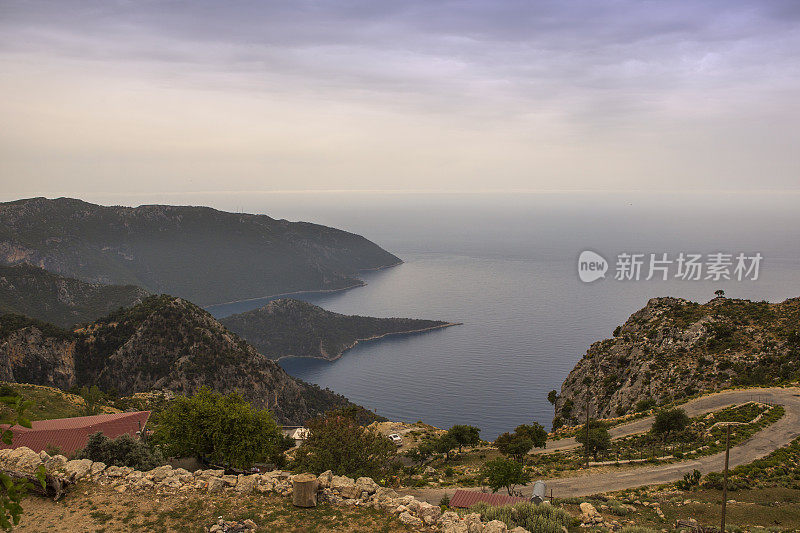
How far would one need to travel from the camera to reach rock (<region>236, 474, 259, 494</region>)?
51.4ft

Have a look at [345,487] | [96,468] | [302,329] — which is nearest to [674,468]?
[345,487]

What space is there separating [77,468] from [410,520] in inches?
440

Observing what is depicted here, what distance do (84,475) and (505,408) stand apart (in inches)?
3913

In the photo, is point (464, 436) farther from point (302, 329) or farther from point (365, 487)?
point (302, 329)

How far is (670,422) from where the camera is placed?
33188 millimetres

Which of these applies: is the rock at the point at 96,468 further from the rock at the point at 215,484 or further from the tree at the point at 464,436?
the tree at the point at 464,436

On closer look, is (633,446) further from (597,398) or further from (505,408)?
(505,408)

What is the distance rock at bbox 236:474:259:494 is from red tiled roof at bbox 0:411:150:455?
11.1m

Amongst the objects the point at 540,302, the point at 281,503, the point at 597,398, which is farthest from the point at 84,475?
the point at 540,302

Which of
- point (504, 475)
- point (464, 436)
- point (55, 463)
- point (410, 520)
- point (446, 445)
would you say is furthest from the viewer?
point (464, 436)

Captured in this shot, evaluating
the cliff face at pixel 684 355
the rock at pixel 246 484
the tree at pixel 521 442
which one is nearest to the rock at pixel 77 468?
the rock at pixel 246 484

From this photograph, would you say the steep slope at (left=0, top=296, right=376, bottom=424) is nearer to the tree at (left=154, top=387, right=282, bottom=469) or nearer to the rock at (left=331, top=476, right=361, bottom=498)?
the tree at (left=154, top=387, right=282, bottom=469)

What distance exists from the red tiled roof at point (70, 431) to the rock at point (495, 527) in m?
19.3

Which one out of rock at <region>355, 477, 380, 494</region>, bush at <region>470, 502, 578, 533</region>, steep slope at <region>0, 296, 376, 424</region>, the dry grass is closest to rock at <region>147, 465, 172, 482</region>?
the dry grass
